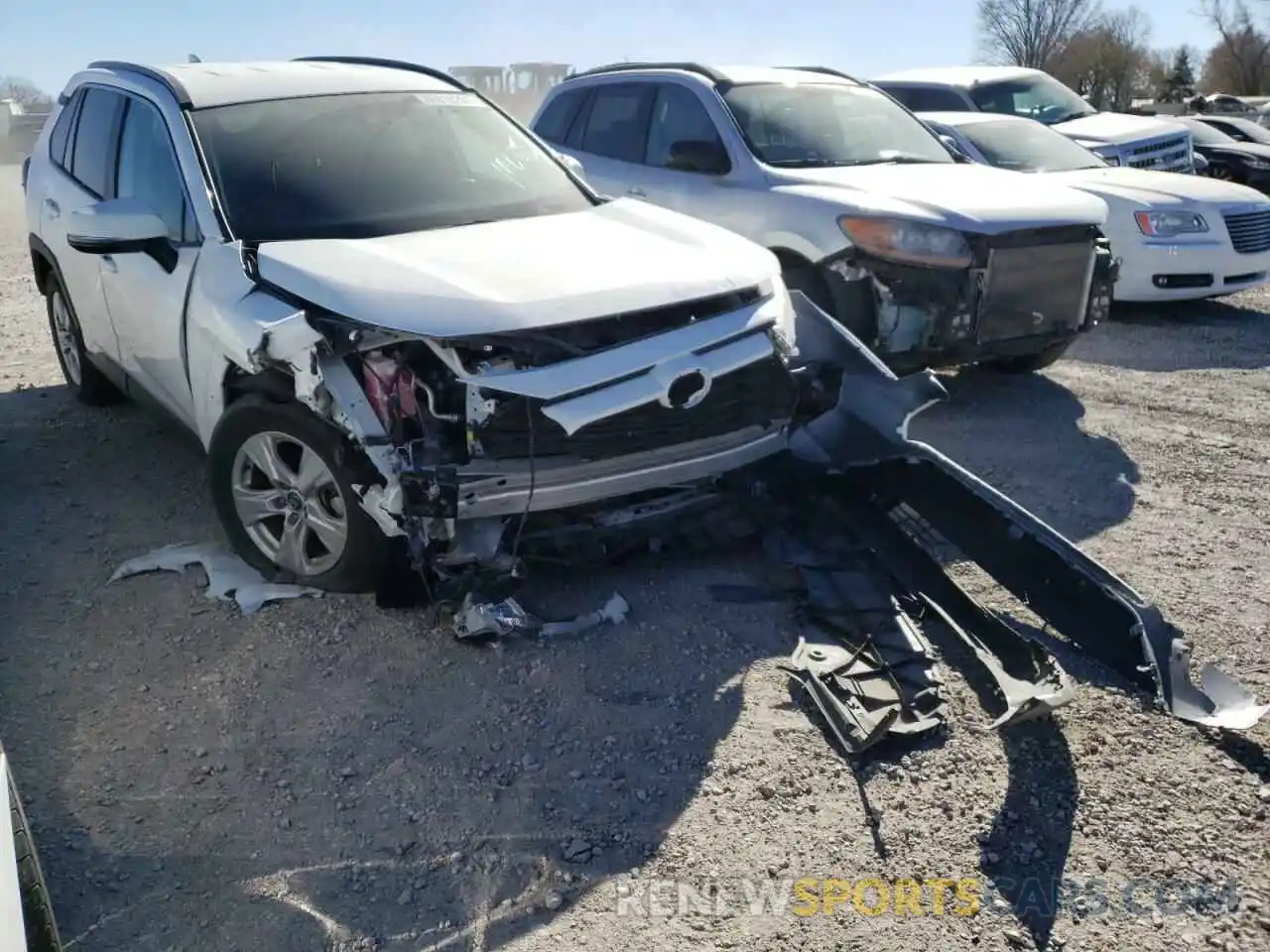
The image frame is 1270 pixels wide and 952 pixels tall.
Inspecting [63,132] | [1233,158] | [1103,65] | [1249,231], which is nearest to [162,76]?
[63,132]

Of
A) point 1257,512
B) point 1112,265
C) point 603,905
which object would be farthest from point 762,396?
point 1112,265

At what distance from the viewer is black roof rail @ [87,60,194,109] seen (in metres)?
4.63

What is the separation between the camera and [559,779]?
10.3 ft

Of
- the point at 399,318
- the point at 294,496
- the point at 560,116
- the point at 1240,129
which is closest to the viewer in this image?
the point at 399,318

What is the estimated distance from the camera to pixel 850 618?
12.6 feet

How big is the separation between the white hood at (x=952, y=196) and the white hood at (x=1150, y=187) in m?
2.28

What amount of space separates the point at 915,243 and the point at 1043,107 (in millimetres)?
7123

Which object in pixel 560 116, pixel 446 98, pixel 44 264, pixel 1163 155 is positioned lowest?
pixel 44 264

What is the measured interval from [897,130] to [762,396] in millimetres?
4019

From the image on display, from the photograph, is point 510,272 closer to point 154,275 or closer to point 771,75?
point 154,275

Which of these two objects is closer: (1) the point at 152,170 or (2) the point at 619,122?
(1) the point at 152,170

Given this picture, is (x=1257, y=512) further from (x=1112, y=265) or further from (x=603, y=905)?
(x=603, y=905)

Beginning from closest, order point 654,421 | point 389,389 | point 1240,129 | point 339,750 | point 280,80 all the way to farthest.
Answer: point 339,750, point 389,389, point 654,421, point 280,80, point 1240,129

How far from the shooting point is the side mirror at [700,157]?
6.82m
